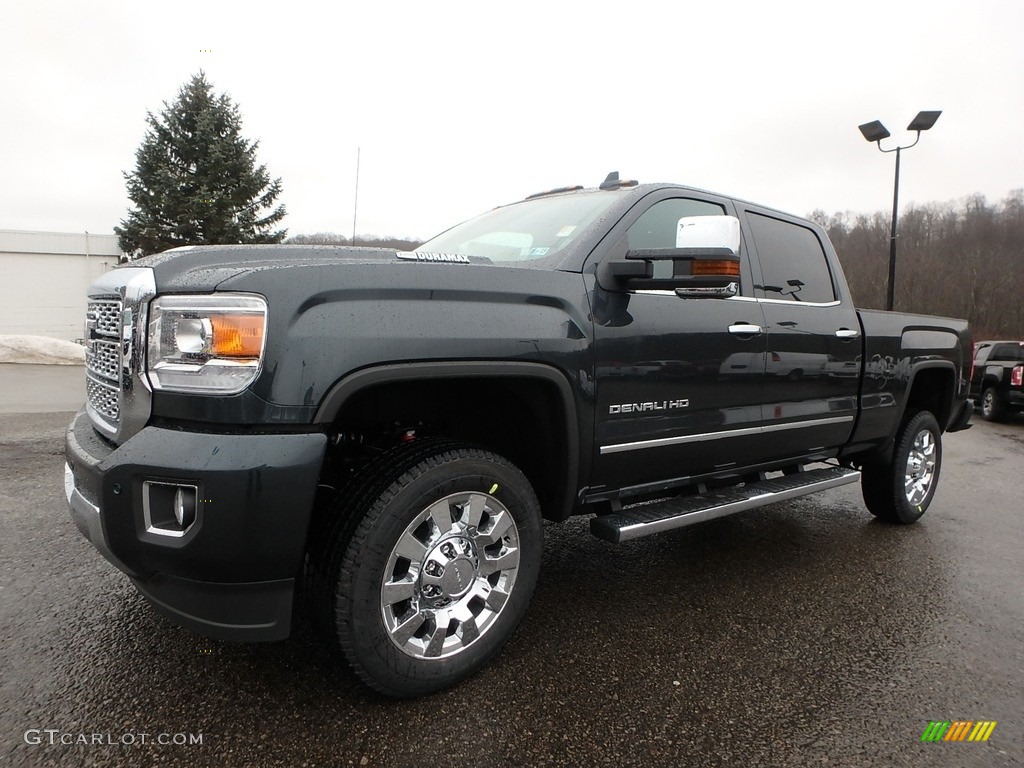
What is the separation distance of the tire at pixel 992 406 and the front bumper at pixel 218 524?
1351cm

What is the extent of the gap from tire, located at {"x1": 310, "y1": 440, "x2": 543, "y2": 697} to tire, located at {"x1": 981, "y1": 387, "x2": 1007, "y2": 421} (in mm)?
12679

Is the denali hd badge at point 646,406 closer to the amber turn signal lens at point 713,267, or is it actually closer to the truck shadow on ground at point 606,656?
the amber turn signal lens at point 713,267

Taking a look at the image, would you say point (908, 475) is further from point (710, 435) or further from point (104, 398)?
point (104, 398)

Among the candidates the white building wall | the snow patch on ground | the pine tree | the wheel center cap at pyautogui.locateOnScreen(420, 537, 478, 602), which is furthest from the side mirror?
the white building wall

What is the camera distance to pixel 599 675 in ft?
7.79

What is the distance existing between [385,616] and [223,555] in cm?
55

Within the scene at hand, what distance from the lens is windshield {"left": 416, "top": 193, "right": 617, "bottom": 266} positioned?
Answer: 109 inches

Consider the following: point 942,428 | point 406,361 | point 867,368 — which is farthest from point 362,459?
point 942,428

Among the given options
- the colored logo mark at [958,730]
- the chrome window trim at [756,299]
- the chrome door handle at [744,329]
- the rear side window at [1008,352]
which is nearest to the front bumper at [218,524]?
the chrome window trim at [756,299]

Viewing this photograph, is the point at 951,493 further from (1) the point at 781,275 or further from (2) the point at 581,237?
(2) the point at 581,237

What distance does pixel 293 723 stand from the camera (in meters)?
2.01

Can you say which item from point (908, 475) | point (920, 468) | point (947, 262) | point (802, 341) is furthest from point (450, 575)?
point (947, 262)

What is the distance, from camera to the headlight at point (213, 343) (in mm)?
1783

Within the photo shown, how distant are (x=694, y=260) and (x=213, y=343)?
5.46 ft
